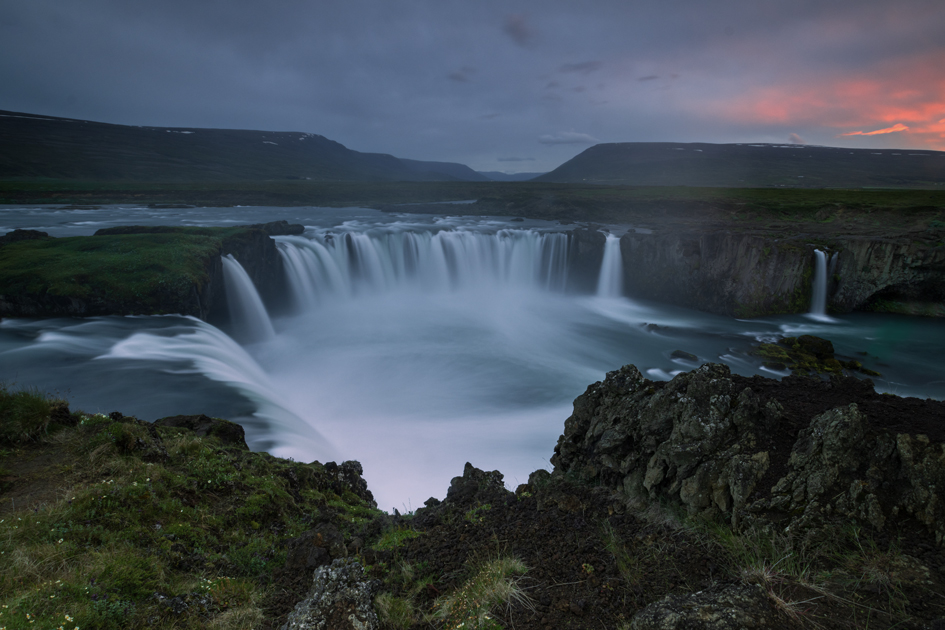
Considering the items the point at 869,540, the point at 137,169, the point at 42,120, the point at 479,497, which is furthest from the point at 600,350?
the point at 42,120

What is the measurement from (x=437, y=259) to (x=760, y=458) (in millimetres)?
28520

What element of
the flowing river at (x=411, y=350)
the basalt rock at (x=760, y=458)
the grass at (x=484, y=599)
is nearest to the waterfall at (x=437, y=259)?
the flowing river at (x=411, y=350)

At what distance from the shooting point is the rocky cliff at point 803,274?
944 inches

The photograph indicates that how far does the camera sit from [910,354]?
19.2 m

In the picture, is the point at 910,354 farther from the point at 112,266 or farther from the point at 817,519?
the point at 112,266

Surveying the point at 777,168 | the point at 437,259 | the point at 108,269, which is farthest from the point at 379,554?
the point at 777,168

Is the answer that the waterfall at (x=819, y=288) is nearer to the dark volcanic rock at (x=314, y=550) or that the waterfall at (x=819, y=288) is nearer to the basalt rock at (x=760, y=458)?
the basalt rock at (x=760, y=458)

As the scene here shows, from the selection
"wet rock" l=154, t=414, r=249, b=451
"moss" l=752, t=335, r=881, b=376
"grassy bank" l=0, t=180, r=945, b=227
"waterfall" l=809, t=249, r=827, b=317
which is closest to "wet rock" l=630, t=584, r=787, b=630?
"wet rock" l=154, t=414, r=249, b=451

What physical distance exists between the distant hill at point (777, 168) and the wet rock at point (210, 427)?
119233 mm

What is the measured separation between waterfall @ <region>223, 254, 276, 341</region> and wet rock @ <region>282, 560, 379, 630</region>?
18.3m

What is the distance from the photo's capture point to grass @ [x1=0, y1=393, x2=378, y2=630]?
3.52m

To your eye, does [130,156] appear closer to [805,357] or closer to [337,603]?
[805,357]

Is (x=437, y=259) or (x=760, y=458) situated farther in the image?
(x=437, y=259)

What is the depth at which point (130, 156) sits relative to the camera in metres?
131
